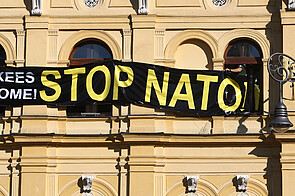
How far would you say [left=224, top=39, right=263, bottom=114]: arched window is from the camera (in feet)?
80.6

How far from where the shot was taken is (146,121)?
2395 cm

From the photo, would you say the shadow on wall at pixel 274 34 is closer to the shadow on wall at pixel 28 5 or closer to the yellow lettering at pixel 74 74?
the yellow lettering at pixel 74 74

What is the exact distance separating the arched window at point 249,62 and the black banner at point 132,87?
1.09ft

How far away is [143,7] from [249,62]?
3.89 meters

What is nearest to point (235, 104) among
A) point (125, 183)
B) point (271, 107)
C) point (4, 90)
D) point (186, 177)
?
point (271, 107)

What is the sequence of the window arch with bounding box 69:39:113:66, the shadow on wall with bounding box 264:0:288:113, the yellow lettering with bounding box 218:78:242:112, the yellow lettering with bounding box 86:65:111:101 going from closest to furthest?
the shadow on wall with bounding box 264:0:288:113 → the yellow lettering with bounding box 218:78:242:112 → the yellow lettering with bounding box 86:65:111:101 → the window arch with bounding box 69:39:113:66

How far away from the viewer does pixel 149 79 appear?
79.8 ft

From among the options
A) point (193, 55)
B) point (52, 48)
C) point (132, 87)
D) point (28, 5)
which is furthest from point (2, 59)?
point (193, 55)

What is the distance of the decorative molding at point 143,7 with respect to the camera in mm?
24531

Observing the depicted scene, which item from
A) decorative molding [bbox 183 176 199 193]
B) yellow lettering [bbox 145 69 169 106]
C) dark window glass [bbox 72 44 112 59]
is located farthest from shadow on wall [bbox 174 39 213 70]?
decorative molding [bbox 183 176 199 193]

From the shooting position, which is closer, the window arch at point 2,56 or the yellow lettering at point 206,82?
the yellow lettering at point 206,82

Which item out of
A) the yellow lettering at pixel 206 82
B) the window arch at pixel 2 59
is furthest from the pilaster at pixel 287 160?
the window arch at pixel 2 59

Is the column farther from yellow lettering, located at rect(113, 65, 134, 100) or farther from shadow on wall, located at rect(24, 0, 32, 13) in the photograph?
yellow lettering, located at rect(113, 65, 134, 100)

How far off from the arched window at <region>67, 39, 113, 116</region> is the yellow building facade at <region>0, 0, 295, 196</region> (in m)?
0.05
